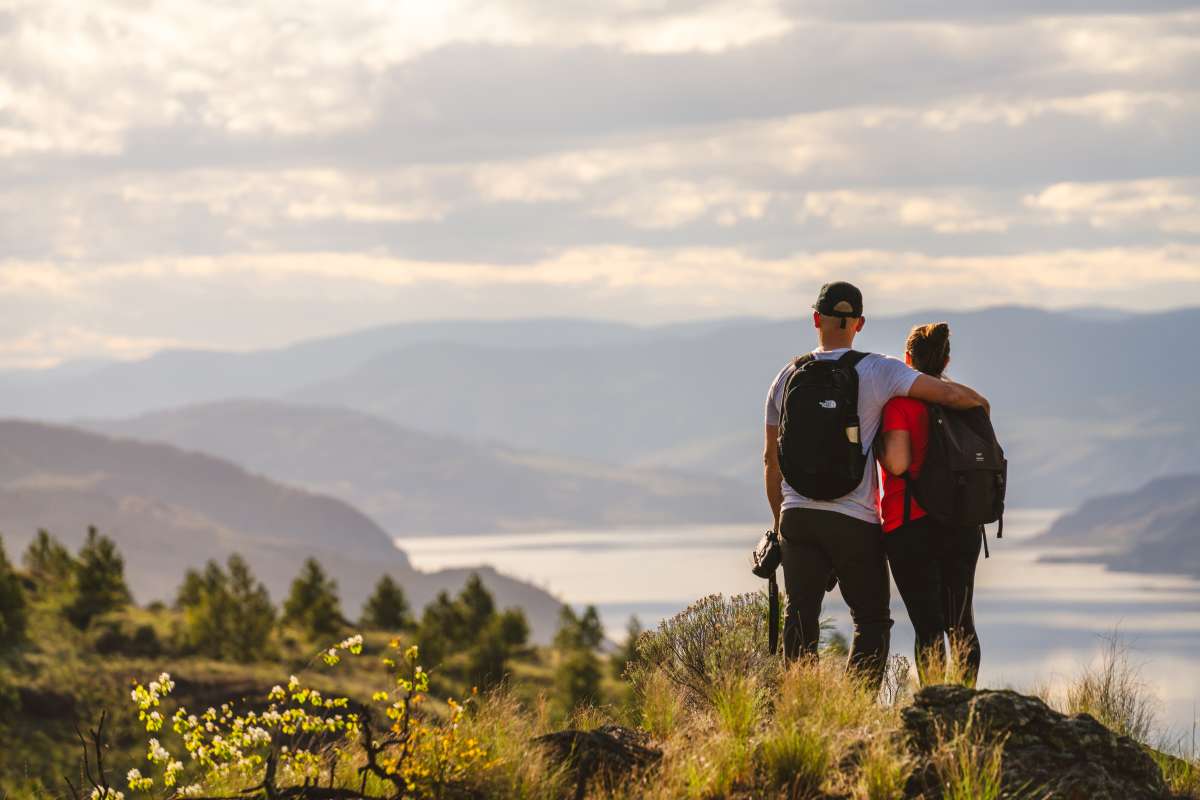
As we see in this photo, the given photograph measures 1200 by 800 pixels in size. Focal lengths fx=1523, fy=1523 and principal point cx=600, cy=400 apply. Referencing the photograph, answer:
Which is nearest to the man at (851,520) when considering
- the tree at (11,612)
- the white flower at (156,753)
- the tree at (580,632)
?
the white flower at (156,753)

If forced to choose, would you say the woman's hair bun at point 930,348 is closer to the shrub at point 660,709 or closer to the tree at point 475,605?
the shrub at point 660,709

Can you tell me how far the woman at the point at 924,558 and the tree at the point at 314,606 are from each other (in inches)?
2858

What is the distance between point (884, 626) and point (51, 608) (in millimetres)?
63930

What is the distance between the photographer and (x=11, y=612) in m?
61.2

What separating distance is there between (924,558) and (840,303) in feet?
5.17

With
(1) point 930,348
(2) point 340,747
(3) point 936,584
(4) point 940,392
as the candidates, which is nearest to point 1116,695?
(3) point 936,584

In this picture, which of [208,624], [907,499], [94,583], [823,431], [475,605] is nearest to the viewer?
[823,431]

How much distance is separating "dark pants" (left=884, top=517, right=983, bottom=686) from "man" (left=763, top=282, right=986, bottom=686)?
15 centimetres

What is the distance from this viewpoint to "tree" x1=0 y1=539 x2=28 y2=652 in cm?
6038

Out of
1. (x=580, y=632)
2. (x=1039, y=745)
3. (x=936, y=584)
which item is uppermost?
(x=936, y=584)

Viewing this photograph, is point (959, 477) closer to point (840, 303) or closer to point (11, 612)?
point (840, 303)

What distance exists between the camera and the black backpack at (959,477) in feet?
29.1

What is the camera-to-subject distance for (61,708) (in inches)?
2297

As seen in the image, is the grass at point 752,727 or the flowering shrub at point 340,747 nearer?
the grass at point 752,727
